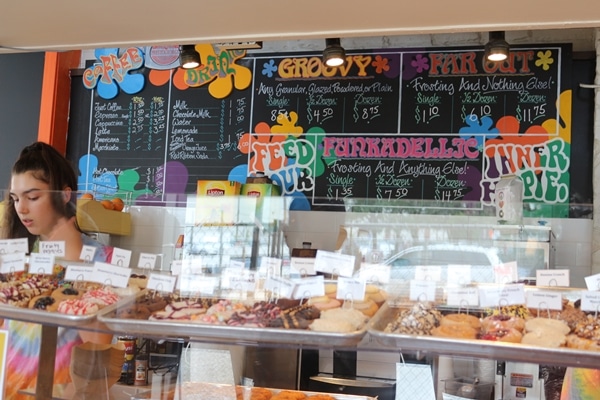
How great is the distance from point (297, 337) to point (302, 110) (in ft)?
12.8

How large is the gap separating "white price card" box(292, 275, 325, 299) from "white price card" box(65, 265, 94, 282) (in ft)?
2.26

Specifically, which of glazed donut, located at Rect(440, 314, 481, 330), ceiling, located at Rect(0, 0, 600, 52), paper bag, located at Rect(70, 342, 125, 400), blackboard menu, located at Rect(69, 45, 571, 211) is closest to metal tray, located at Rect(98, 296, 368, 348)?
glazed donut, located at Rect(440, 314, 481, 330)

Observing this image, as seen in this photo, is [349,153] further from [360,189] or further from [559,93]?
[559,93]

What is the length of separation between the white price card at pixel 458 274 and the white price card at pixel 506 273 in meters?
0.09

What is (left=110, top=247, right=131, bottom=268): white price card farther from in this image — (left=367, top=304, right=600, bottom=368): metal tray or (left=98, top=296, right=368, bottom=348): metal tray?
(left=367, top=304, right=600, bottom=368): metal tray

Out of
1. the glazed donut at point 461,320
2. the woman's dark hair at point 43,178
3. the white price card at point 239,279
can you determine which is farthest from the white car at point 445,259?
the woman's dark hair at point 43,178

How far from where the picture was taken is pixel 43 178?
256 centimetres

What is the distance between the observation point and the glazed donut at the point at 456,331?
1.74m

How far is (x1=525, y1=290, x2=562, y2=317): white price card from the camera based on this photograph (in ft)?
6.25

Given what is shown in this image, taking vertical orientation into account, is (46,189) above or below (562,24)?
below

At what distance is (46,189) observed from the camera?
256 centimetres

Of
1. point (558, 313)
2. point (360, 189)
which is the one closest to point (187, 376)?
point (558, 313)

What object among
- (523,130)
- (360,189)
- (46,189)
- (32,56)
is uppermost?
(32,56)

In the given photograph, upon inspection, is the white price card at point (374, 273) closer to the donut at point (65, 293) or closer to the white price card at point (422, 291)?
the white price card at point (422, 291)
